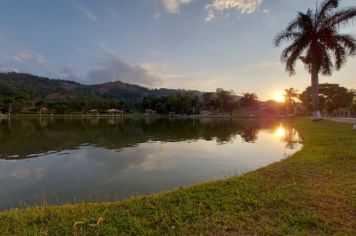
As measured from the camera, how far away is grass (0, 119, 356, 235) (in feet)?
14.8

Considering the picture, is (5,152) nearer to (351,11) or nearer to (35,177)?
(35,177)

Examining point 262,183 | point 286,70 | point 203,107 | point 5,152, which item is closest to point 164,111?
point 203,107

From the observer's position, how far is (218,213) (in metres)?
5.13

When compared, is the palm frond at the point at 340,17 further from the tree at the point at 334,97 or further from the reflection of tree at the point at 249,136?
the tree at the point at 334,97

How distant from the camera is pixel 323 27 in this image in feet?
86.8

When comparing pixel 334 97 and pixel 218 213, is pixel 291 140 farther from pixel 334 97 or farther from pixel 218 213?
pixel 334 97

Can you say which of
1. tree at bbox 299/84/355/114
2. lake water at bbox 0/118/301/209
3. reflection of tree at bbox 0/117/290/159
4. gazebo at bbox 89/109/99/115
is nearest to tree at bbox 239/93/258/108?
tree at bbox 299/84/355/114

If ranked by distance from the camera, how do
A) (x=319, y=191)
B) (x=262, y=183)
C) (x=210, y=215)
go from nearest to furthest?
A: (x=210, y=215) < (x=319, y=191) < (x=262, y=183)

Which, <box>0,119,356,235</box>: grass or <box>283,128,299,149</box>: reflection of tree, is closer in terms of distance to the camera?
<box>0,119,356,235</box>: grass

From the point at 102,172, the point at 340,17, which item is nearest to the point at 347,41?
the point at 340,17

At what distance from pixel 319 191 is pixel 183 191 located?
11.0 feet

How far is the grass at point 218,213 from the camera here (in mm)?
4508

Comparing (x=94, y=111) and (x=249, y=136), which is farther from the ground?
(x=94, y=111)

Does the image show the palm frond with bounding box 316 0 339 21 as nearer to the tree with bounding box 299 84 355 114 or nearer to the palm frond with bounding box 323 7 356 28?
the palm frond with bounding box 323 7 356 28
